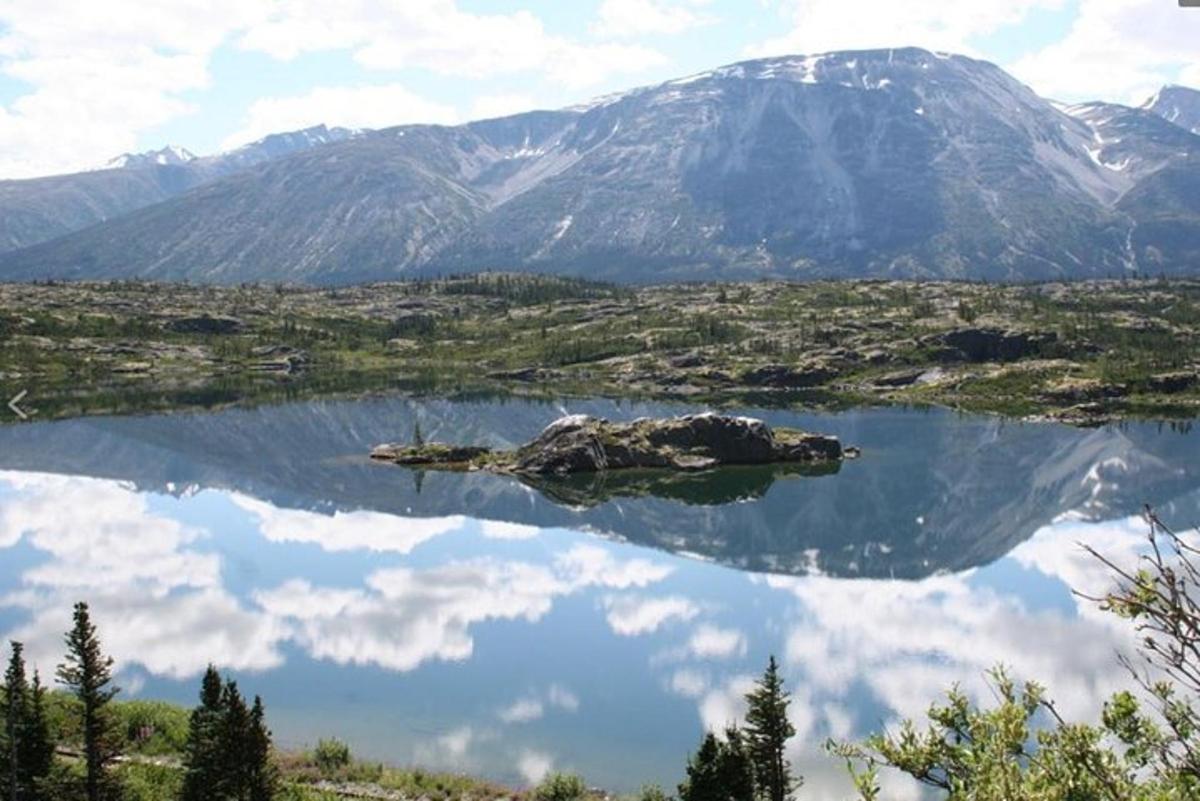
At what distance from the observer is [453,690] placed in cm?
6291

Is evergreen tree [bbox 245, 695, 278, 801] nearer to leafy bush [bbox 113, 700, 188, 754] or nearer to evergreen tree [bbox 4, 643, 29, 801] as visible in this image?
evergreen tree [bbox 4, 643, 29, 801]

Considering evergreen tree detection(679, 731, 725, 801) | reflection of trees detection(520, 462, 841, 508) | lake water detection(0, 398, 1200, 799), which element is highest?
reflection of trees detection(520, 462, 841, 508)

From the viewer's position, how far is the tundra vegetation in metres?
15.7

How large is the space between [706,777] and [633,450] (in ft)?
362

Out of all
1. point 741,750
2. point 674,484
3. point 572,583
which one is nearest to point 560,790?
point 741,750

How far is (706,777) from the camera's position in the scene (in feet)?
122

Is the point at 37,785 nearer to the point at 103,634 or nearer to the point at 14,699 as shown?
the point at 14,699

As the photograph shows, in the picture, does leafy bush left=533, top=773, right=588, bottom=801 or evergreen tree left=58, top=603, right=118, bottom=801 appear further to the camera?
leafy bush left=533, top=773, right=588, bottom=801

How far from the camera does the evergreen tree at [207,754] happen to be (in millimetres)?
36562

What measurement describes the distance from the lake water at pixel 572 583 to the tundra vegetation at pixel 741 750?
5694 mm

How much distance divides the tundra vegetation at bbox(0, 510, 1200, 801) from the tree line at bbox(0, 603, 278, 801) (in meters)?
0.06

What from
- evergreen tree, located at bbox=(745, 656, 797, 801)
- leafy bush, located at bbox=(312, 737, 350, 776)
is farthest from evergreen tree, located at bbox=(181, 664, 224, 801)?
evergreen tree, located at bbox=(745, 656, 797, 801)

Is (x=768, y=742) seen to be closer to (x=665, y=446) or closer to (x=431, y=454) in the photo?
(x=665, y=446)

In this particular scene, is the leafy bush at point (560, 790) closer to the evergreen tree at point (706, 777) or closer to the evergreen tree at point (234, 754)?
the evergreen tree at point (706, 777)
